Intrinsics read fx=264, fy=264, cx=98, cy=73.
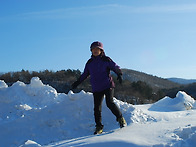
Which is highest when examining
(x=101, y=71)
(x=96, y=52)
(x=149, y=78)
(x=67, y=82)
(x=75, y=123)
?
(x=149, y=78)

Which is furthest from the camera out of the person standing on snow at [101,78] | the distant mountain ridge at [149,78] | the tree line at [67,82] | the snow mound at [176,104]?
the distant mountain ridge at [149,78]

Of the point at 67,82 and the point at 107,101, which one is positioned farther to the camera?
the point at 67,82

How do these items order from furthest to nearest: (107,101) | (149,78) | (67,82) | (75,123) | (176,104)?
(149,78), (67,82), (176,104), (75,123), (107,101)

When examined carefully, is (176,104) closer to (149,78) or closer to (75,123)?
(75,123)

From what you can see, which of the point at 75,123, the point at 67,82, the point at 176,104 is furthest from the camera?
the point at 67,82

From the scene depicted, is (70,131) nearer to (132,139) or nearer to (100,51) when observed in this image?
(100,51)

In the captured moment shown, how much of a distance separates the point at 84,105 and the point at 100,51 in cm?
185

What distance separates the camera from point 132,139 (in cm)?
349

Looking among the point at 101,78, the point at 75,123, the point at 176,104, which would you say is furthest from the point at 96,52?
the point at 176,104

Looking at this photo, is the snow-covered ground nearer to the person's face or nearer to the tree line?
the person's face

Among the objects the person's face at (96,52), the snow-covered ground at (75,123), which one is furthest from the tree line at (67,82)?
the person's face at (96,52)

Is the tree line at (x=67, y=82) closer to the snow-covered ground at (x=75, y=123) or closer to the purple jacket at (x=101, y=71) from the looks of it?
the snow-covered ground at (x=75, y=123)

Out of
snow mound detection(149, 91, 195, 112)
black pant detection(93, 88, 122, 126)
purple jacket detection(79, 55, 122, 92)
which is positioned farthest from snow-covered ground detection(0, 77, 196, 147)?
snow mound detection(149, 91, 195, 112)

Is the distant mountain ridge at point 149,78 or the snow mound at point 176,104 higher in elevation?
the distant mountain ridge at point 149,78
